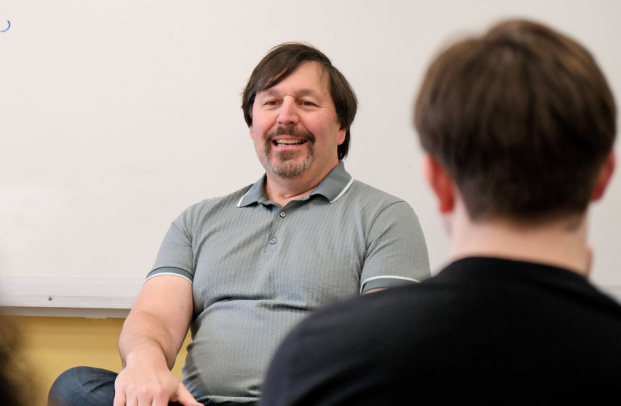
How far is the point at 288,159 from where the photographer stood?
1.52 meters

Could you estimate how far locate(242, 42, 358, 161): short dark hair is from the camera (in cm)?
156

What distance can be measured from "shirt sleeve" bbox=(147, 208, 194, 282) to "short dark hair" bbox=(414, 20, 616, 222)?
1.07 m

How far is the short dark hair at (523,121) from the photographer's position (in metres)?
0.47

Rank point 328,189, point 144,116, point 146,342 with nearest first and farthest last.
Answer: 1. point 146,342
2. point 328,189
3. point 144,116

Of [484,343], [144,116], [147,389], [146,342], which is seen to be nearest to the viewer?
[484,343]

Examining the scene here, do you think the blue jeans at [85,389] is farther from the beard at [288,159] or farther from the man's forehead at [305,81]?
the man's forehead at [305,81]

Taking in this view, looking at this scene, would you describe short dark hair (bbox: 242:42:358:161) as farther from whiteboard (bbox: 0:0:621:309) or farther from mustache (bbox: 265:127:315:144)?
whiteboard (bbox: 0:0:621:309)

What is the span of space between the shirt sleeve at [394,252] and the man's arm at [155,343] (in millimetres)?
445

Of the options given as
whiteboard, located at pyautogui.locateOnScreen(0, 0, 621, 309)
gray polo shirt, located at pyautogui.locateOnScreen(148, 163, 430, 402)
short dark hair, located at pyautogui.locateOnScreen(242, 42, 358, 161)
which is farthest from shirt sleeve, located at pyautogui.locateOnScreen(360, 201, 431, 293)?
whiteboard, located at pyautogui.locateOnScreen(0, 0, 621, 309)

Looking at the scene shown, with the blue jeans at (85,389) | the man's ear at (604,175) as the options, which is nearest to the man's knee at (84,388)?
the blue jeans at (85,389)

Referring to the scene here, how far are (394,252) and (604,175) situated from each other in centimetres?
79

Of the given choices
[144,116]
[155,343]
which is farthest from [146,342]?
[144,116]

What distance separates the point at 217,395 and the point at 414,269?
20.0 inches

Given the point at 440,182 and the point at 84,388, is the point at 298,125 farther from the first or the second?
the point at 440,182
